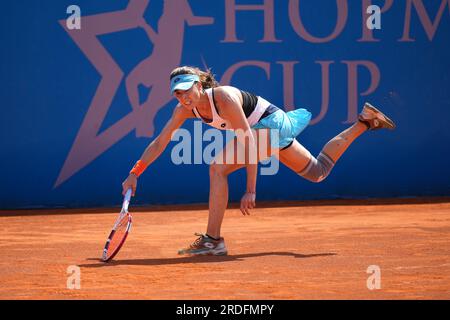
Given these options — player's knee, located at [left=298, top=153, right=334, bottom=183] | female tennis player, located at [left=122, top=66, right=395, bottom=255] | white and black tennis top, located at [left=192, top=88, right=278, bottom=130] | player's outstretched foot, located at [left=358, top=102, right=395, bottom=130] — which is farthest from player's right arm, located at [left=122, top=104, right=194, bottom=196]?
player's outstretched foot, located at [left=358, top=102, right=395, bottom=130]

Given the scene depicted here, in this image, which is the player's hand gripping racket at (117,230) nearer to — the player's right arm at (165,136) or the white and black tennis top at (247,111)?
the player's right arm at (165,136)

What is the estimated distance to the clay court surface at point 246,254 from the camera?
452cm

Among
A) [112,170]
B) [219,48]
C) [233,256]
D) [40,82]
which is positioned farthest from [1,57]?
[233,256]

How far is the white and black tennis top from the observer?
18.4ft

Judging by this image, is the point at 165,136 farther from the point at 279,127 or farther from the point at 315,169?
the point at 315,169

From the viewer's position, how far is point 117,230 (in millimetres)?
5688

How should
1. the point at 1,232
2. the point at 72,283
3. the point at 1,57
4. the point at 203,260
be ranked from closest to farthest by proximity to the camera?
the point at 72,283 → the point at 203,260 → the point at 1,232 → the point at 1,57

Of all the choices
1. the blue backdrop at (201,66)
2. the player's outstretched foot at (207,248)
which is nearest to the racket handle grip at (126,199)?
the player's outstretched foot at (207,248)

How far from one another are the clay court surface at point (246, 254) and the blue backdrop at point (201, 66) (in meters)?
0.42

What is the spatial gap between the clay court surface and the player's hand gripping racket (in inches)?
2.8

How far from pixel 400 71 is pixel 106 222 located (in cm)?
344

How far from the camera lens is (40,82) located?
900cm
